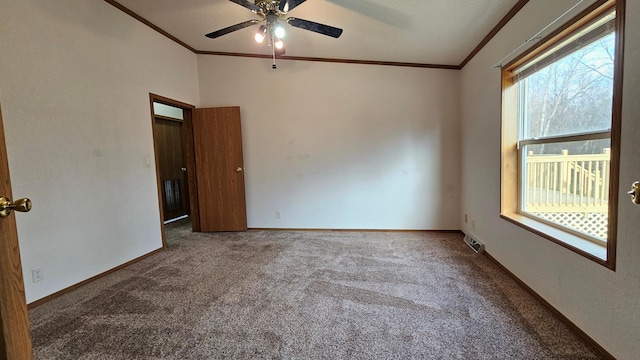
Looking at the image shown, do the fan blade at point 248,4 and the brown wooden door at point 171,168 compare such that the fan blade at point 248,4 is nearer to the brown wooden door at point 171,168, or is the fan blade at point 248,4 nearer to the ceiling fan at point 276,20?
the ceiling fan at point 276,20

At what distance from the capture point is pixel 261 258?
2.98m

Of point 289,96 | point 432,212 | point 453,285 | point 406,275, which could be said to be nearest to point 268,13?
point 289,96

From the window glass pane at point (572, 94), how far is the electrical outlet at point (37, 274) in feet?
13.2

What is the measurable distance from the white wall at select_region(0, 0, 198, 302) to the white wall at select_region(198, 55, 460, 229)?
1.27 meters

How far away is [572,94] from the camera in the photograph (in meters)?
1.85

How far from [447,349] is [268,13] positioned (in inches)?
109

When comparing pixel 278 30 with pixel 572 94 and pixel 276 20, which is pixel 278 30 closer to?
pixel 276 20

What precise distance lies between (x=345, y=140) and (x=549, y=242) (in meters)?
2.58

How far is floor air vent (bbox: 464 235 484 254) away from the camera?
299 centimetres

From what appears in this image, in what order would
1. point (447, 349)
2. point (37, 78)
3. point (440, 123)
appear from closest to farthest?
point (447, 349) < point (37, 78) < point (440, 123)

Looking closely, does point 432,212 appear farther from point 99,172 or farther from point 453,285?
point 99,172

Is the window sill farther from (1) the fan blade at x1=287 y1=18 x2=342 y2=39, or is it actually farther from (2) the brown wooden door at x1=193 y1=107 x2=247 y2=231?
(2) the brown wooden door at x1=193 y1=107 x2=247 y2=231

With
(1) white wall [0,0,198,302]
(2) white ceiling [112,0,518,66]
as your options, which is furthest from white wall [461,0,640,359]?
(1) white wall [0,0,198,302]

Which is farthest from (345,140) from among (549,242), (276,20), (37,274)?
(37,274)
